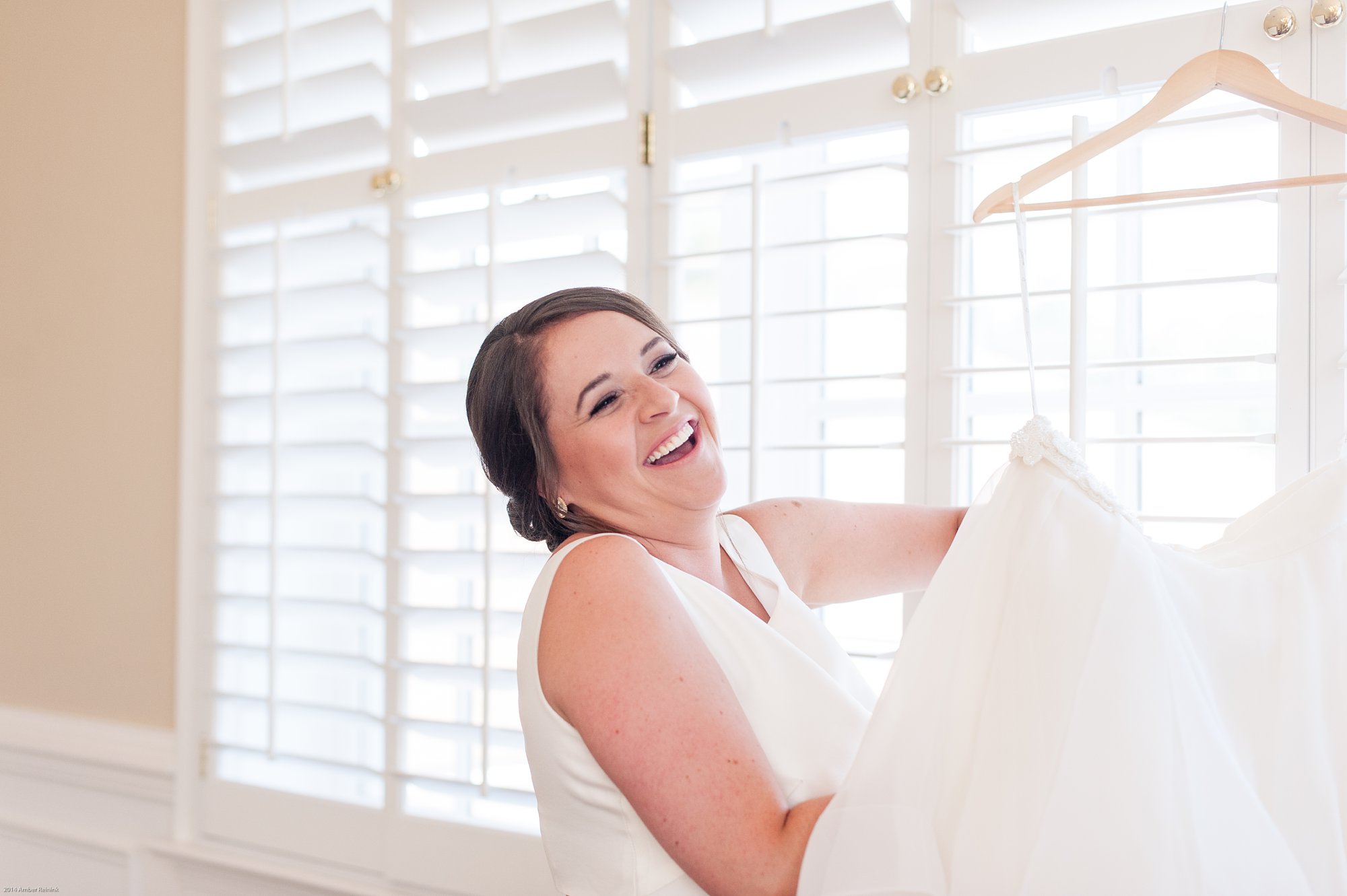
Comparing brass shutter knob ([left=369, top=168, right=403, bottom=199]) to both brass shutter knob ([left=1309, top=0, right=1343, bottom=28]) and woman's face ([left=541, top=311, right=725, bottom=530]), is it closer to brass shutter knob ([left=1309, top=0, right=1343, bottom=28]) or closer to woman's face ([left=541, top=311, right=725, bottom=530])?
woman's face ([left=541, top=311, right=725, bottom=530])

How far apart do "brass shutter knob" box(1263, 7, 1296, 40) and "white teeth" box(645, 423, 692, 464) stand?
832mm

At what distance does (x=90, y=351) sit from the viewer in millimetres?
2346

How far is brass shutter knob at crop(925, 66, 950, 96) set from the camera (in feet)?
4.78

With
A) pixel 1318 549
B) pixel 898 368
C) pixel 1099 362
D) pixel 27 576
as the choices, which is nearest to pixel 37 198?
pixel 27 576

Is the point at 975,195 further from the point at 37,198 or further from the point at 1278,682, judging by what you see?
the point at 37,198

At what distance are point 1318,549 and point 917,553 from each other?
19.0 inches

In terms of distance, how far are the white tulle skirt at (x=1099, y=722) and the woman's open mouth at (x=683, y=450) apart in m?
0.33

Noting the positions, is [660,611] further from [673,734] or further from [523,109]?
[523,109]

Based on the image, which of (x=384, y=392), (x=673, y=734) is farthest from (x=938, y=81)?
(x=384, y=392)

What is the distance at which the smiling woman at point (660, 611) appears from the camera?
94 cm

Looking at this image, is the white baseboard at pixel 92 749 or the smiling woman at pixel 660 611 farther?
the white baseboard at pixel 92 749

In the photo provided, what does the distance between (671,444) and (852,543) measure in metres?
0.35

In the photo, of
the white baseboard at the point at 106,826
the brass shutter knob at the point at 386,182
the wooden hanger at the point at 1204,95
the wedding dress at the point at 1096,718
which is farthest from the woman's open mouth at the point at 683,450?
the white baseboard at the point at 106,826

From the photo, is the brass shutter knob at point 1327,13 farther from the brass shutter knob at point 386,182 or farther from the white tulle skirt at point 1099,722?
the brass shutter knob at point 386,182
